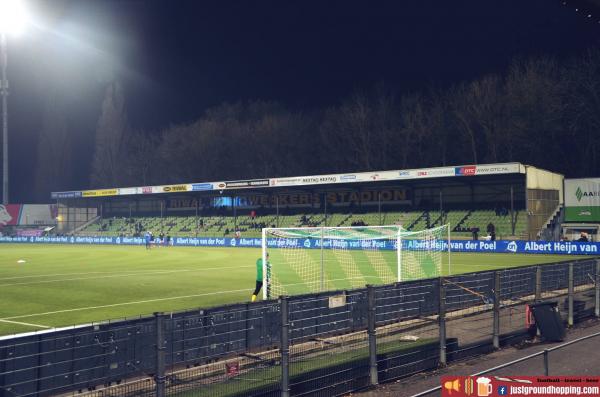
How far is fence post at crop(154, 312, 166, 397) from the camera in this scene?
23.7ft

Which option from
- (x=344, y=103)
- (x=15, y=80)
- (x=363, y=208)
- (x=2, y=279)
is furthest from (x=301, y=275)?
(x=15, y=80)

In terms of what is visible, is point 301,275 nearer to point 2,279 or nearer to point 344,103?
point 2,279

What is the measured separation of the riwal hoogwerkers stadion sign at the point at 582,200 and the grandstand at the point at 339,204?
1756 mm

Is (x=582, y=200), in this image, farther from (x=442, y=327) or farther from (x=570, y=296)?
(x=442, y=327)

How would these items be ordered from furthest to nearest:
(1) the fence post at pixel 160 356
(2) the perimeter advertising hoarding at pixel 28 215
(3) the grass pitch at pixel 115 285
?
(2) the perimeter advertising hoarding at pixel 28 215, (3) the grass pitch at pixel 115 285, (1) the fence post at pixel 160 356

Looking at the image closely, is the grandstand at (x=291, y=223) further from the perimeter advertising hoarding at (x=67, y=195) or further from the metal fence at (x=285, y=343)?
the metal fence at (x=285, y=343)

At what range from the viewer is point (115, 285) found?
26719 mm

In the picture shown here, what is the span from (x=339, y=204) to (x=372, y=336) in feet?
196

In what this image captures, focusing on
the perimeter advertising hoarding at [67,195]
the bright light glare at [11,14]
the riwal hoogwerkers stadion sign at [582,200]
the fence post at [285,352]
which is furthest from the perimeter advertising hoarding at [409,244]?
the bright light glare at [11,14]

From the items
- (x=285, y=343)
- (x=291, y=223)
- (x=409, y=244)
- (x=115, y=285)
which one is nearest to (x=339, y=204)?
(x=291, y=223)

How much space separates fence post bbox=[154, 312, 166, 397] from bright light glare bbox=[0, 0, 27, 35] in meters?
69.8

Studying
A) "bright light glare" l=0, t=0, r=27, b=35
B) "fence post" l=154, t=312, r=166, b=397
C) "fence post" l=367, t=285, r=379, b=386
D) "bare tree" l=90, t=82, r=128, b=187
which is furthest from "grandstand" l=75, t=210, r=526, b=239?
"fence post" l=154, t=312, r=166, b=397

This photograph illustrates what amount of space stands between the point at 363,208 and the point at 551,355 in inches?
2171

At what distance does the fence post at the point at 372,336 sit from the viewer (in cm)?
981
